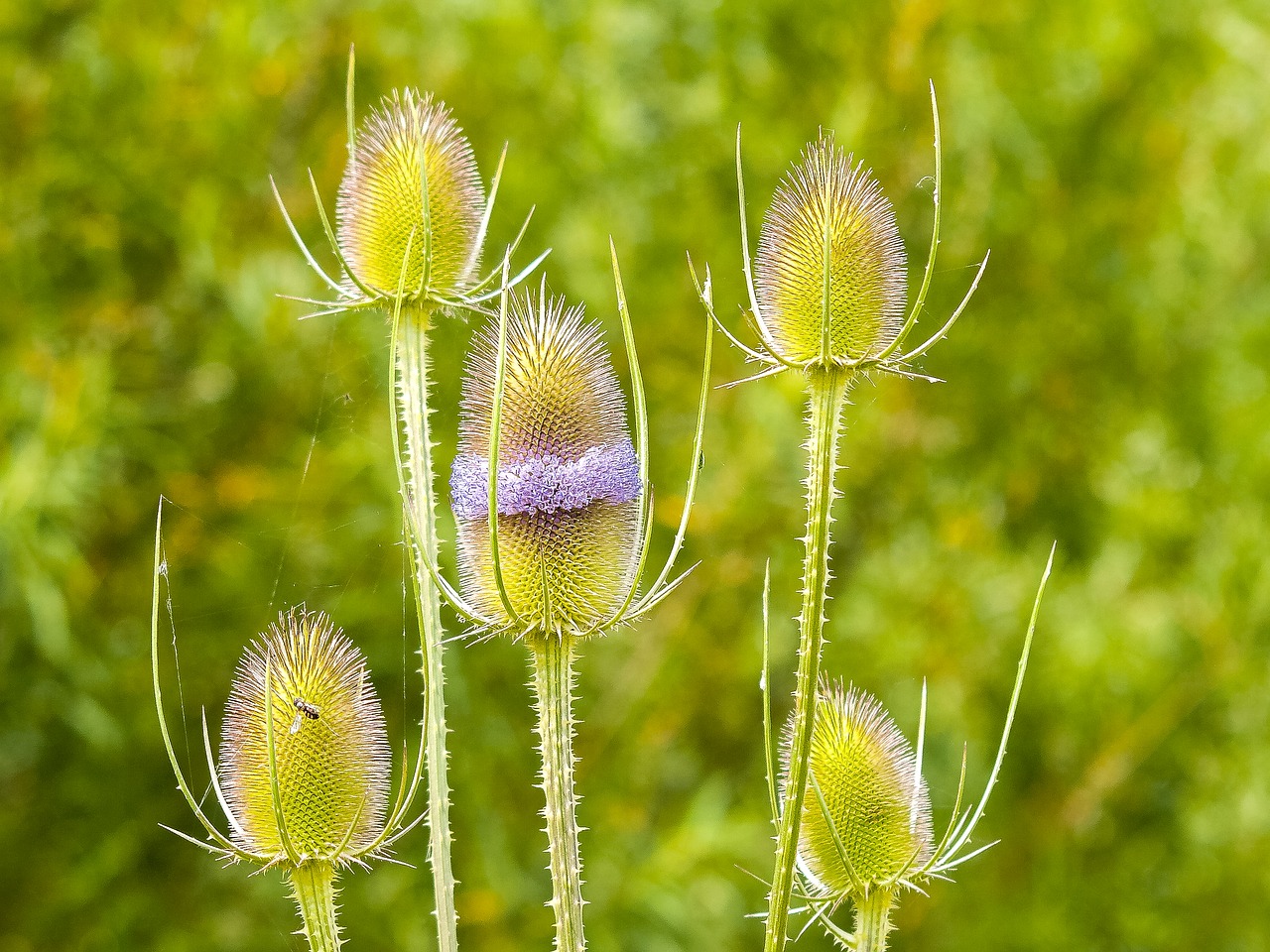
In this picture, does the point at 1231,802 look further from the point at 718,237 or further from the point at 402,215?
the point at 402,215

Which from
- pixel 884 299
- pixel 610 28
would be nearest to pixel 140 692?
pixel 610 28

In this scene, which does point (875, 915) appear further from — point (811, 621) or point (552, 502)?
point (552, 502)

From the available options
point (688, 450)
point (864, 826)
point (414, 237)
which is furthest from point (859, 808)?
point (688, 450)

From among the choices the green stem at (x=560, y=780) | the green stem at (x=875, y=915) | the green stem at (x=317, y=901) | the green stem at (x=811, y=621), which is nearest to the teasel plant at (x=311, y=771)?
the green stem at (x=317, y=901)

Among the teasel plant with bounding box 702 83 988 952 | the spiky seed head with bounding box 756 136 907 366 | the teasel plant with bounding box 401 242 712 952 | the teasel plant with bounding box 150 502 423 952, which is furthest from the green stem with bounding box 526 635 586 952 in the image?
the spiky seed head with bounding box 756 136 907 366

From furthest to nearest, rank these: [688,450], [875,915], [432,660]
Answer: [688,450] → [875,915] → [432,660]

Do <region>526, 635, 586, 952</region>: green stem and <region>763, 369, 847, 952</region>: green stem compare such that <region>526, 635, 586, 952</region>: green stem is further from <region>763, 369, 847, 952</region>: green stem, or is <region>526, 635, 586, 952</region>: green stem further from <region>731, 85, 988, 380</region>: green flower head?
<region>731, 85, 988, 380</region>: green flower head
